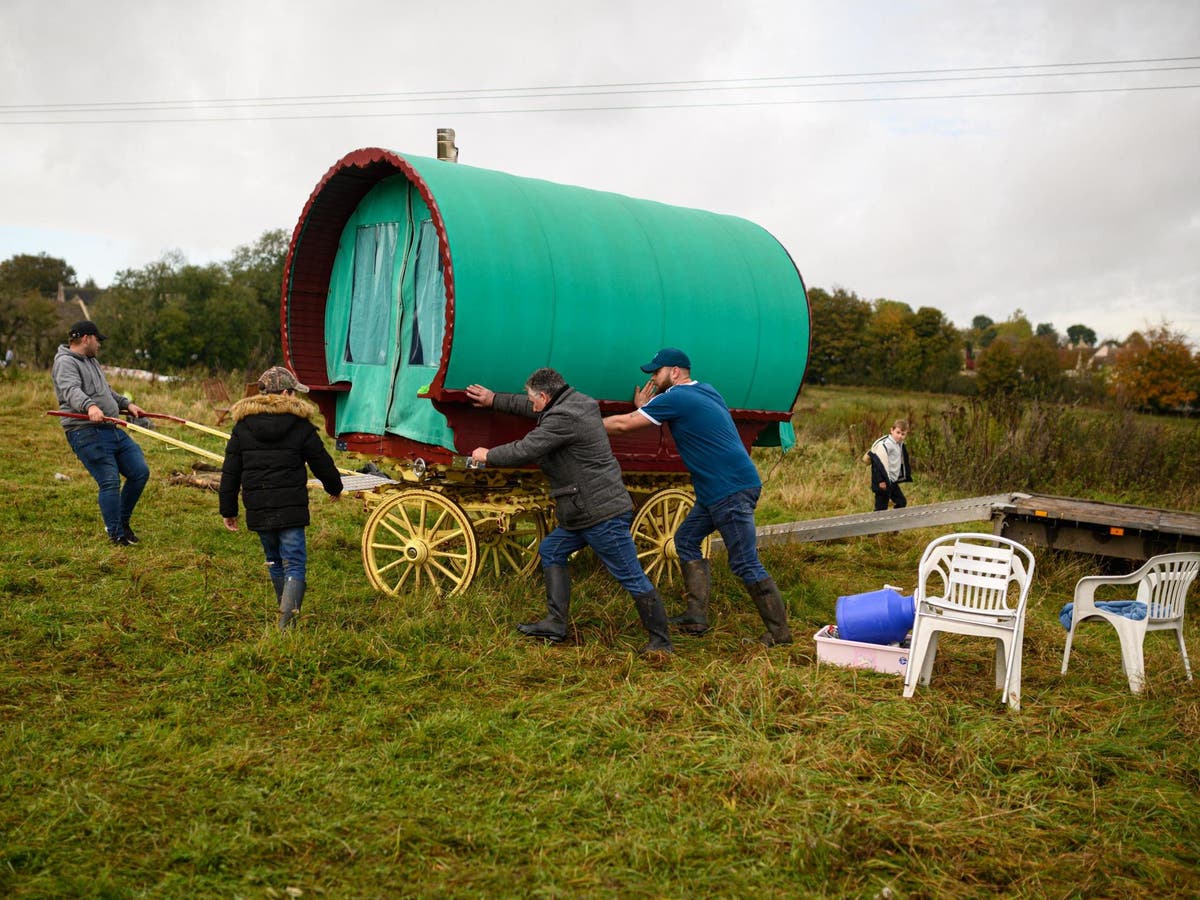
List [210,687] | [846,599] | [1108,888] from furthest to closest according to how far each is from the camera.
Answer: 1. [846,599]
2. [210,687]
3. [1108,888]

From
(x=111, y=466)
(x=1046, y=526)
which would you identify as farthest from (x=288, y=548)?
(x=1046, y=526)

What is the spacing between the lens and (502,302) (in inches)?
277

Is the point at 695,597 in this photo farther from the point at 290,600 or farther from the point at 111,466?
the point at 111,466

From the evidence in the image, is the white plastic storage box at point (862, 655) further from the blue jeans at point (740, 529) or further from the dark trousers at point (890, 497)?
the dark trousers at point (890, 497)

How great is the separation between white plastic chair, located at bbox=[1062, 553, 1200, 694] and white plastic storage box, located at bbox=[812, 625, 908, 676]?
1.19m

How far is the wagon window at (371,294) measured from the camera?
8023mm

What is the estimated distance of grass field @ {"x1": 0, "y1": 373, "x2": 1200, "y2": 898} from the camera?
12.4 ft

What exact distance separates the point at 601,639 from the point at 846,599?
5.55ft

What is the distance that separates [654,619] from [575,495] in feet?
3.21

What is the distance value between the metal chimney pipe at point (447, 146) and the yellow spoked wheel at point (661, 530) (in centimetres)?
343

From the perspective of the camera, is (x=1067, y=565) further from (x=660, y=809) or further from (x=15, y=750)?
(x=15, y=750)

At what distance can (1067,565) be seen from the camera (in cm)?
991

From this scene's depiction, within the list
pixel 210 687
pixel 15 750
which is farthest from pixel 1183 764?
pixel 15 750

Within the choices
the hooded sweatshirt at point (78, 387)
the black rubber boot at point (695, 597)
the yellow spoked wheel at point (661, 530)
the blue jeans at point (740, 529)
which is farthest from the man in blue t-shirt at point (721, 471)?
the hooded sweatshirt at point (78, 387)
